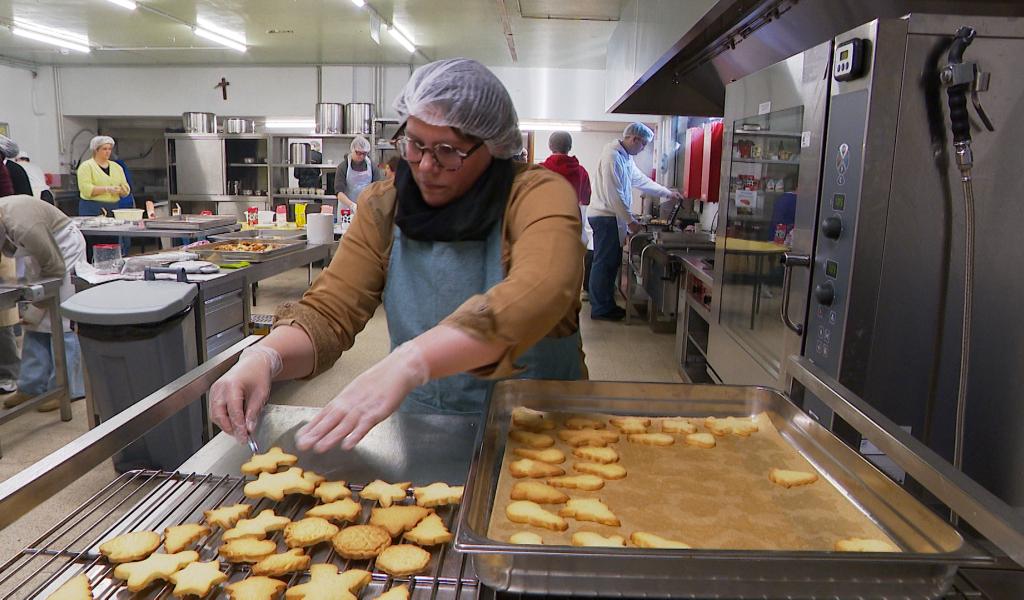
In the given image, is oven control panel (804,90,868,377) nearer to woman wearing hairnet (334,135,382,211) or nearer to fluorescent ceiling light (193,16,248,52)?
woman wearing hairnet (334,135,382,211)

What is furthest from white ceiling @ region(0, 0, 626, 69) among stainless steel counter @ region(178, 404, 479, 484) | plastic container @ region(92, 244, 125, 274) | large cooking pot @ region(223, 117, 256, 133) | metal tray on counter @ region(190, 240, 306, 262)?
stainless steel counter @ region(178, 404, 479, 484)

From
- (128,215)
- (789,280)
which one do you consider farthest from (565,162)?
(789,280)

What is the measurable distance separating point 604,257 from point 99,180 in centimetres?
520

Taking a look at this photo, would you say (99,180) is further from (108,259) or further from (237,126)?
(108,259)

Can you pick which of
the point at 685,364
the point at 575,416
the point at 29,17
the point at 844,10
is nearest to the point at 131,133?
the point at 29,17

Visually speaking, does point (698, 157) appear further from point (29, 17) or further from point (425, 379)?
point (29, 17)

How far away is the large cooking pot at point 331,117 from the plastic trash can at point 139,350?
6.89m

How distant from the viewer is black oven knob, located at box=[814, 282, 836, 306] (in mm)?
2158

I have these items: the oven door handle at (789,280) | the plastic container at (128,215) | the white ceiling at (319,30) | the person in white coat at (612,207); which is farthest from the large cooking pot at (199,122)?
the oven door handle at (789,280)

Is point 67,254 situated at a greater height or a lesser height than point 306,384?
greater

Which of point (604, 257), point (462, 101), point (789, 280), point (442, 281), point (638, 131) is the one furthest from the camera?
point (604, 257)

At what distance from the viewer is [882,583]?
0.78 meters

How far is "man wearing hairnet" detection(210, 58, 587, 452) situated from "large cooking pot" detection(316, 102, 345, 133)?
8407mm

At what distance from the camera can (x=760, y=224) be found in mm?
2943
